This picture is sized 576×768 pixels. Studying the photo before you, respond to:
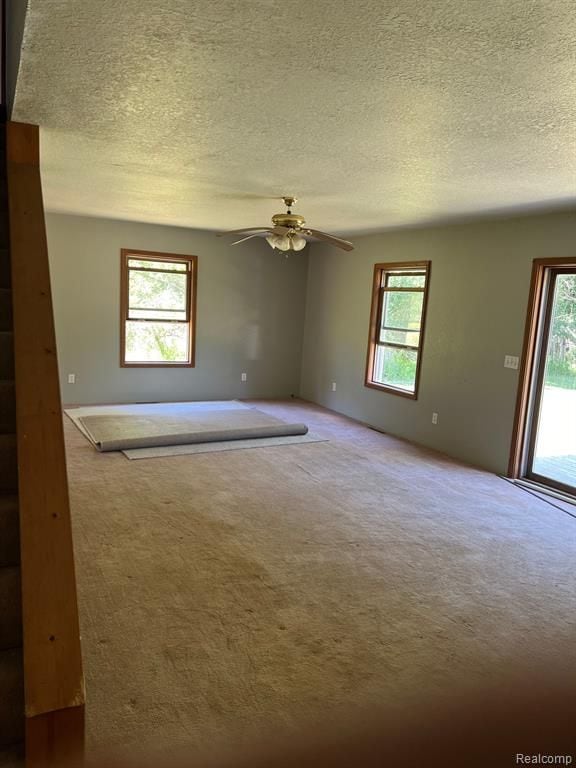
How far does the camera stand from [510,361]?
5.12 m

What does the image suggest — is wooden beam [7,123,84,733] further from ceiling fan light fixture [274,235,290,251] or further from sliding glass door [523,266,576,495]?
sliding glass door [523,266,576,495]

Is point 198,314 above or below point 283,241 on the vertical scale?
below

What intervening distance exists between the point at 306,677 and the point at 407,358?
4.75 metres

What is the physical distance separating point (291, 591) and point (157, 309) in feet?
17.2

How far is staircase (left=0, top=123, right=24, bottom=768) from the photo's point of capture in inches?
58.3

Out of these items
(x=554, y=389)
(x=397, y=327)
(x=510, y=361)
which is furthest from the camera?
(x=397, y=327)

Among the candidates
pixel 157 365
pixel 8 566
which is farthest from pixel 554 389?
pixel 157 365

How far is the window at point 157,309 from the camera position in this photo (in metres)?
7.18

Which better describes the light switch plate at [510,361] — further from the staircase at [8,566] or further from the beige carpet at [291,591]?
the staircase at [8,566]

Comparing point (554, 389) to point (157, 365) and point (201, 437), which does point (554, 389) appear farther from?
point (157, 365)

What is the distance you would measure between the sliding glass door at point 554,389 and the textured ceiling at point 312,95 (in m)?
0.83

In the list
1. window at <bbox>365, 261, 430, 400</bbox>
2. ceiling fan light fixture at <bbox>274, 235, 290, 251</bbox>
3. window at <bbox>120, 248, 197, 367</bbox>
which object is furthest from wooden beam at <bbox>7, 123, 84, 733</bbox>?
window at <bbox>120, 248, 197, 367</bbox>

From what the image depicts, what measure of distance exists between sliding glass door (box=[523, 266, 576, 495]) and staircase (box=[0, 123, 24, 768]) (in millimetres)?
4272

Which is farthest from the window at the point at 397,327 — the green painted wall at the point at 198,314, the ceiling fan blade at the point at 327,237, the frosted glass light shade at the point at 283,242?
the frosted glass light shade at the point at 283,242
